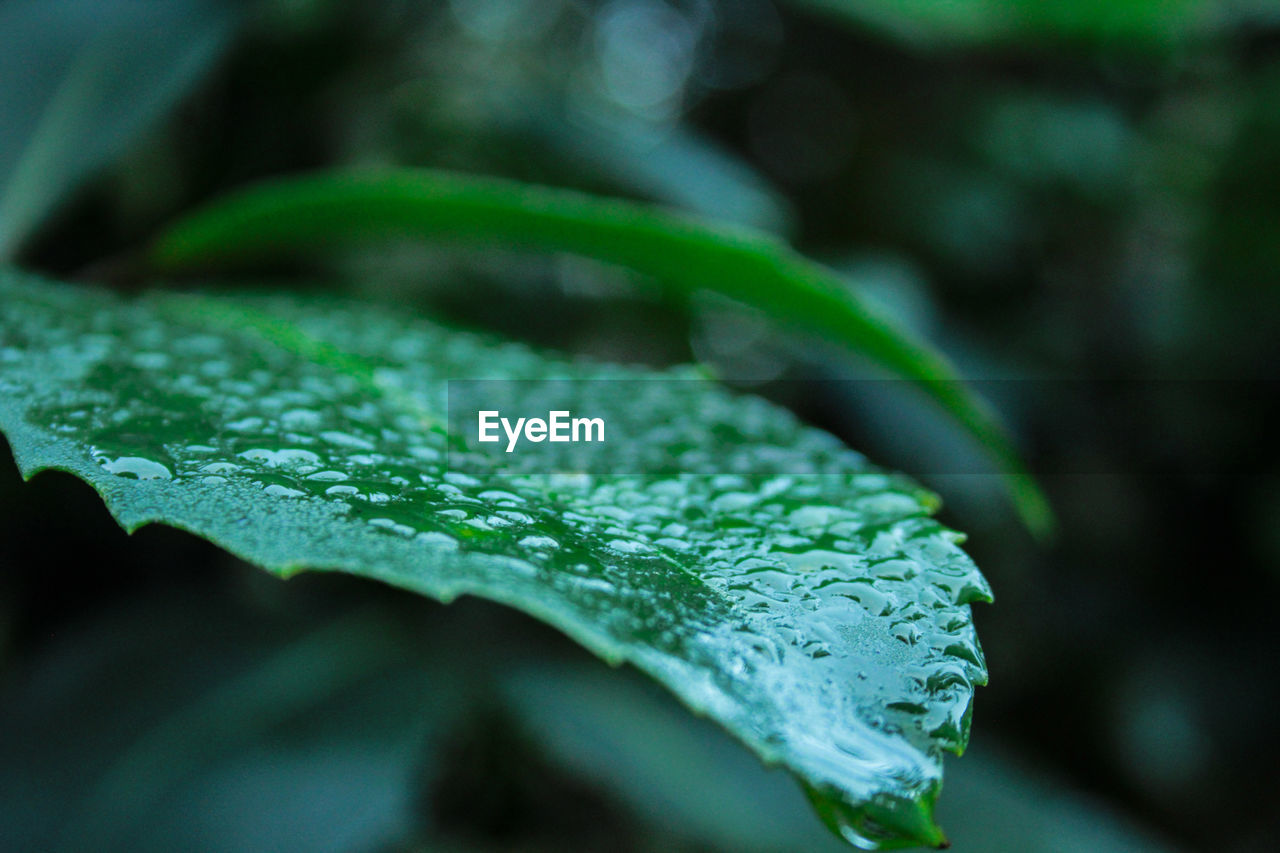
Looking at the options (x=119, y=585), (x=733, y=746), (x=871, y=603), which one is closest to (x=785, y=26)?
(x=733, y=746)

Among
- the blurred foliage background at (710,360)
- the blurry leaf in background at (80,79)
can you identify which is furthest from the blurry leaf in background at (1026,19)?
the blurry leaf in background at (80,79)

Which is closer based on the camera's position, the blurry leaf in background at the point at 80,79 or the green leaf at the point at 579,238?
the green leaf at the point at 579,238

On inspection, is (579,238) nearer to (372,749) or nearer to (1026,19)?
(372,749)

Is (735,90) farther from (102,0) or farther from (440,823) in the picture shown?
(440,823)

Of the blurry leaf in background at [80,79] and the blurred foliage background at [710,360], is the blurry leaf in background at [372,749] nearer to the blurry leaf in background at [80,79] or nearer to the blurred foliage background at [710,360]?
the blurred foliage background at [710,360]

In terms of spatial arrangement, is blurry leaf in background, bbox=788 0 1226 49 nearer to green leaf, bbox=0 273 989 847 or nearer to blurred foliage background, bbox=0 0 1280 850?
blurred foliage background, bbox=0 0 1280 850
